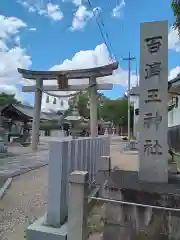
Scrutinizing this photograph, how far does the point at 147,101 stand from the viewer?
441 cm

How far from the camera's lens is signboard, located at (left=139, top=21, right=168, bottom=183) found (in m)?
4.30

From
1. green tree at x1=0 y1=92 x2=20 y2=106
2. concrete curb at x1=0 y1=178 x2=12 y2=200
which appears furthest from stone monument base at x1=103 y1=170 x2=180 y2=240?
green tree at x1=0 y1=92 x2=20 y2=106

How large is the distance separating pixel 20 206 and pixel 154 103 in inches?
136

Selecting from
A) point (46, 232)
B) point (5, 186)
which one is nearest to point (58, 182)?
point (46, 232)

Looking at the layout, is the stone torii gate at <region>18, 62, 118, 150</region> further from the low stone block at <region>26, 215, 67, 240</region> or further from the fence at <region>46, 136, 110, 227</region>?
the low stone block at <region>26, 215, 67, 240</region>

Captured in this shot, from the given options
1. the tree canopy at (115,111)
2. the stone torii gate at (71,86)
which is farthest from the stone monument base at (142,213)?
the tree canopy at (115,111)

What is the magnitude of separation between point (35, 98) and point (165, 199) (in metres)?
13.6

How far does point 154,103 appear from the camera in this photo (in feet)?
14.4

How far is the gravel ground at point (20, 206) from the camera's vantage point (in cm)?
392

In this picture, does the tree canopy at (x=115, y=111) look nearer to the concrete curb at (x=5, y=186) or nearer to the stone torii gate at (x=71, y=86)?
the stone torii gate at (x=71, y=86)

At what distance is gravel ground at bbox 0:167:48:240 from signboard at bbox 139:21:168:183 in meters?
2.22

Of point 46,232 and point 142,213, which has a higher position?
point 142,213

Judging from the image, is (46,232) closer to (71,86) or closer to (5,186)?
(5,186)

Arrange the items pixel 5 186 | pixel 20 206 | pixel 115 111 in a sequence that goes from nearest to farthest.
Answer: pixel 20 206
pixel 5 186
pixel 115 111
